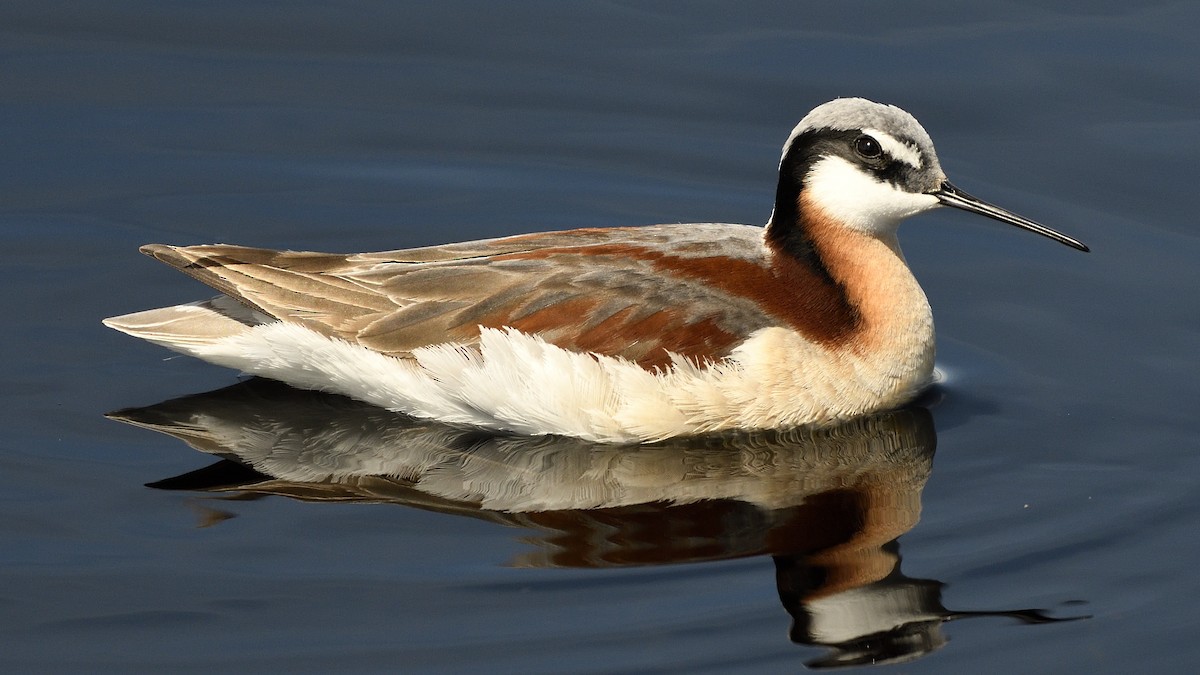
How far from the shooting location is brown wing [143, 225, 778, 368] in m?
11.1

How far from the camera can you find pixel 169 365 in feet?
40.4

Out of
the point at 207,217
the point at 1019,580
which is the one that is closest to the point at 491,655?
the point at 1019,580

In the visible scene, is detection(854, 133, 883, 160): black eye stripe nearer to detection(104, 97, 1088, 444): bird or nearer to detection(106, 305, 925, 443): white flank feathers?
detection(104, 97, 1088, 444): bird

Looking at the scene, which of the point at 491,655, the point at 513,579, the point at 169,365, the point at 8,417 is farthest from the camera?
the point at 169,365

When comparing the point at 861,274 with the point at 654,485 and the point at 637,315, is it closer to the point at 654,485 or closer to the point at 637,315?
the point at 637,315

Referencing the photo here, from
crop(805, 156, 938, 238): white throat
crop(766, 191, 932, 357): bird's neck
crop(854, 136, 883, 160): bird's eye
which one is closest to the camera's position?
crop(854, 136, 883, 160): bird's eye

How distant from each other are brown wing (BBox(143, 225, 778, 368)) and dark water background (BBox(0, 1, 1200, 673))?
1.01 m

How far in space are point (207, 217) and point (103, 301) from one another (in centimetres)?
148

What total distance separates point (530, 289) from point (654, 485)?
147cm

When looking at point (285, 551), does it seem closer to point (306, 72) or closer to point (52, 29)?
point (306, 72)

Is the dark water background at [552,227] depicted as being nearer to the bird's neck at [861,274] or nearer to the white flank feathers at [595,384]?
the bird's neck at [861,274]

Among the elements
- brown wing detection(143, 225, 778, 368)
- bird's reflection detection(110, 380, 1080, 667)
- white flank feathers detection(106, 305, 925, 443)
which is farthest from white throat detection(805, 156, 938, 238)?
bird's reflection detection(110, 380, 1080, 667)

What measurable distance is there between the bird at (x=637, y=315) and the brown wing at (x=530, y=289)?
0.04ft

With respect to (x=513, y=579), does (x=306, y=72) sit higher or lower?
higher
